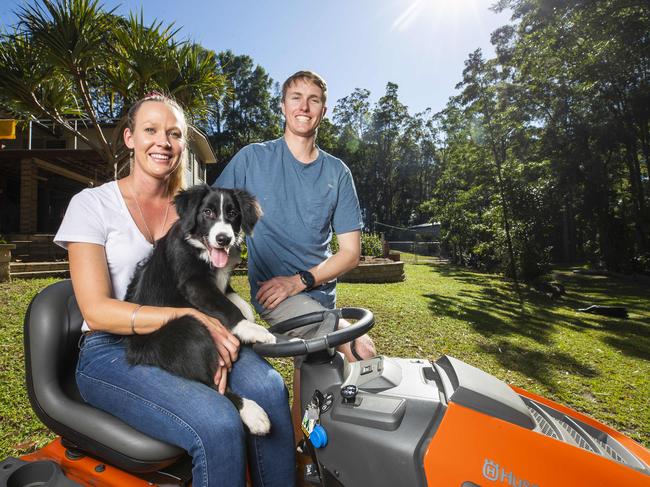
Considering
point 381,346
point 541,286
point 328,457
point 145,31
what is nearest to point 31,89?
point 145,31

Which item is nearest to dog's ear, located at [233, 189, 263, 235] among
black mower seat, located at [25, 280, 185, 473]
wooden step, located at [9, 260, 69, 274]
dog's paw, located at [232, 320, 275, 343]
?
dog's paw, located at [232, 320, 275, 343]

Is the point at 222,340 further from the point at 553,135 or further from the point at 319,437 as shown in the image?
the point at 553,135

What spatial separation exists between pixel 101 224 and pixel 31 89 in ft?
30.7

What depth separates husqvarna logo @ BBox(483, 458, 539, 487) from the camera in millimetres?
1103

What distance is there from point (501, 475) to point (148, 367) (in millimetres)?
1256

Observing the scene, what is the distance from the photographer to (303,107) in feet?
7.45

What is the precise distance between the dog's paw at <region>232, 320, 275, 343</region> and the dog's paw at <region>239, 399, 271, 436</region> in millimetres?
251

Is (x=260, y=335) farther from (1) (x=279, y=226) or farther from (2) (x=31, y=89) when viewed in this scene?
(2) (x=31, y=89)

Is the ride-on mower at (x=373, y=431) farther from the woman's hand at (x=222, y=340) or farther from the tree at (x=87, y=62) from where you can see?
the tree at (x=87, y=62)

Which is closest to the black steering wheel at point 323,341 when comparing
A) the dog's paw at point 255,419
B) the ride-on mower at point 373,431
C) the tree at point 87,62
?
the ride-on mower at point 373,431

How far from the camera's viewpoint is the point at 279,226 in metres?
2.34

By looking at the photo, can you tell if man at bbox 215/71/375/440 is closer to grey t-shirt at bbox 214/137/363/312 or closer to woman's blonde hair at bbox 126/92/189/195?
grey t-shirt at bbox 214/137/363/312

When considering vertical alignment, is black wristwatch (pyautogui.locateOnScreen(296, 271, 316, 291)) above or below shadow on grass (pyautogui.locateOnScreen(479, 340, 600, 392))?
above

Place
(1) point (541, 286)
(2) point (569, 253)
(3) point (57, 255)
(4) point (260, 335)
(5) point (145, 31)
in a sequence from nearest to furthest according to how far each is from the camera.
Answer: (4) point (260, 335), (5) point (145, 31), (3) point (57, 255), (1) point (541, 286), (2) point (569, 253)
